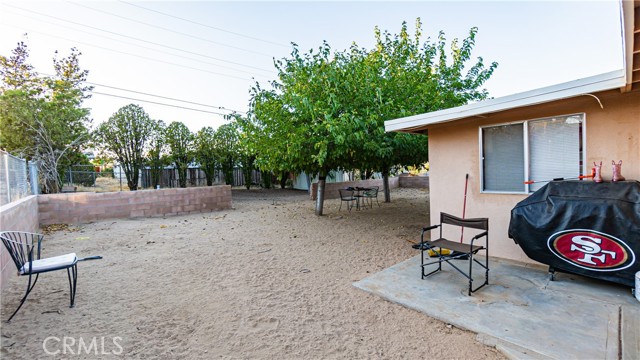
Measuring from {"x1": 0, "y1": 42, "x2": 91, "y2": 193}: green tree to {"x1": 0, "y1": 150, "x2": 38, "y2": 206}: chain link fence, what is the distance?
15.9 feet

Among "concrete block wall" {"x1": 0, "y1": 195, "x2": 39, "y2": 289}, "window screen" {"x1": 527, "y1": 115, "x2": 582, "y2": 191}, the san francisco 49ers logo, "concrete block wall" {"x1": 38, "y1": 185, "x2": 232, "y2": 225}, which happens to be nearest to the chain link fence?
"concrete block wall" {"x1": 0, "y1": 195, "x2": 39, "y2": 289}

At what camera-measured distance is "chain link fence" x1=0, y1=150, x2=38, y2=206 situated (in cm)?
502

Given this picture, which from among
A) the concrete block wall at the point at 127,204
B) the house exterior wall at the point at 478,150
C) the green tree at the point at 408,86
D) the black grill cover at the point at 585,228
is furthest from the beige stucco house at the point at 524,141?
the concrete block wall at the point at 127,204

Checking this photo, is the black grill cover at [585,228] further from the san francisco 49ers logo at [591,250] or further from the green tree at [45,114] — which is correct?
the green tree at [45,114]

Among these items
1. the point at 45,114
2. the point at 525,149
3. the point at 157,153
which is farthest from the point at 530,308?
the point at 45,114

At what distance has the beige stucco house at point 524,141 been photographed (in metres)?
3.41

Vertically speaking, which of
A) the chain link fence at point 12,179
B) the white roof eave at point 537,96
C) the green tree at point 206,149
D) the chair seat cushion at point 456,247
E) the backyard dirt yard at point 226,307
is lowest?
the backyard dirt yard at point 226,307

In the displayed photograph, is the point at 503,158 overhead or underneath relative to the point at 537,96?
underneath

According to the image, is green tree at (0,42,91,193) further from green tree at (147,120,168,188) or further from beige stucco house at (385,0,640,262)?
beige stucco house at (385,0,640,262)

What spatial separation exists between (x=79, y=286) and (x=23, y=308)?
67 cm

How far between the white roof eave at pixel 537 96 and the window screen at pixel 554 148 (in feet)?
1.96

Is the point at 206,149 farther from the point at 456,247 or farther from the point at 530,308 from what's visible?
the point at 530,308

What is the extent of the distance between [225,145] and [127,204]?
26.2 ft

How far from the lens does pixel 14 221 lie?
483cm
